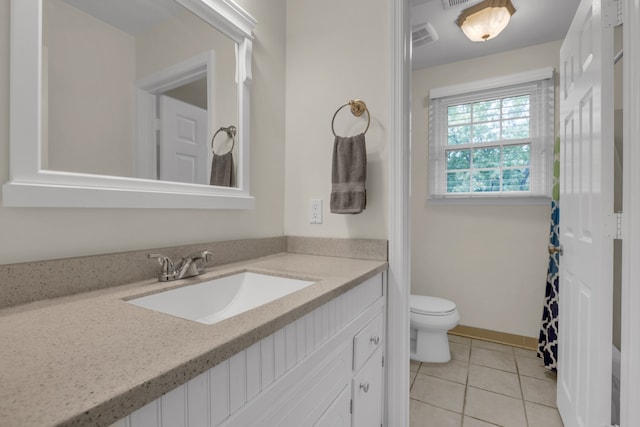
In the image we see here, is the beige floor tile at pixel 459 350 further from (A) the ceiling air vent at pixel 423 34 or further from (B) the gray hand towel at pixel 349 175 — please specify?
(A) the ceiling air vent at pixel 423 34

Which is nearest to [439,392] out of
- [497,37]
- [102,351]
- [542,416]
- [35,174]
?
[542,416]

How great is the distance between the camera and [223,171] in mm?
1320

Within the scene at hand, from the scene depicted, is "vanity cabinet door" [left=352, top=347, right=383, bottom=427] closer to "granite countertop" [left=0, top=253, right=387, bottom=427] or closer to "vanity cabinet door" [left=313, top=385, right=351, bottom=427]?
"vanity cabinet door" [left=313, top=385, right=351, bottom=427]

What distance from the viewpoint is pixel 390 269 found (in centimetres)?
138

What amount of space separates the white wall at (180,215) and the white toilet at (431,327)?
48.4 inches

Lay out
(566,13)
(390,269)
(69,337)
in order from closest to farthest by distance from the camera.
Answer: (69,337), (390,269), (566,13)

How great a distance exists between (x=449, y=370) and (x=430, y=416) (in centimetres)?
56

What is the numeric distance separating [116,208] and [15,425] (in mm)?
725

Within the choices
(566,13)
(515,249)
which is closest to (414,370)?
(515,249)

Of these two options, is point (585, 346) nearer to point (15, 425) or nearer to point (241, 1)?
point (15, 425)

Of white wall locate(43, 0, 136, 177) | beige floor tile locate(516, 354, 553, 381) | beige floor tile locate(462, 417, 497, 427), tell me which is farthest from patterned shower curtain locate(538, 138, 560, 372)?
white wall locate(43, 0, 136, 177)

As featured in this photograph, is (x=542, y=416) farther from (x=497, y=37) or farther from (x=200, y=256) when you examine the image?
(x=497, y=37)

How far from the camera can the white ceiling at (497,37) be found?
2.00 metres

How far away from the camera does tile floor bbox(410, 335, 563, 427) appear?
1.63 m
